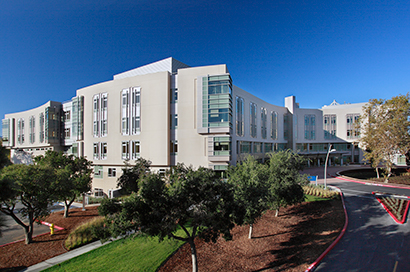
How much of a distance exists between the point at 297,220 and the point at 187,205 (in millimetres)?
12924

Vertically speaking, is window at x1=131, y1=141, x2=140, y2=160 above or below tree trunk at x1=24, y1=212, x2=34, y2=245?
above

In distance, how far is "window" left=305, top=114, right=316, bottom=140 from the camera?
190 feet

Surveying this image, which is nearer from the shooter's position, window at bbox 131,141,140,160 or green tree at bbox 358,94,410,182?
green tree at bbox 358,94,410,182

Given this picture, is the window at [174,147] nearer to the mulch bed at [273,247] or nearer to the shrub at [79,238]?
the shrub at [79,238]

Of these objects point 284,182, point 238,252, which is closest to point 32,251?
point 238,252

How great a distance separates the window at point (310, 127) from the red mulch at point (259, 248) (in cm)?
4450

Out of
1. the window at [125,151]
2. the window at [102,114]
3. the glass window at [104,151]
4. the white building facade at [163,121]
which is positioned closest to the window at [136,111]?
the white building facade at [163,121]

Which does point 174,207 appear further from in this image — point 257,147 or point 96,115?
point 257,147

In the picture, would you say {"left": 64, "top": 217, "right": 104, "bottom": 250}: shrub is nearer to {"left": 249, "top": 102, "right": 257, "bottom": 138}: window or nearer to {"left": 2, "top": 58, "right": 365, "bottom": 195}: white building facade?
{"left": 2, "top": 58, "right": 365, "bottom": 195}: white building facade

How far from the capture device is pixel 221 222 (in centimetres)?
844

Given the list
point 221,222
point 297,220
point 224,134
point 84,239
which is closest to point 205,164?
point 224,134

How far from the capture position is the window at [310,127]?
57.9m

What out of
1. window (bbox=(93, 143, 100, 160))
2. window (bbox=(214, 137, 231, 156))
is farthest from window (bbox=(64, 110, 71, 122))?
window (bbox=(214, 137, 231, 156))

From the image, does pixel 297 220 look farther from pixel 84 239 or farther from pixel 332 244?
pixel 84 239
